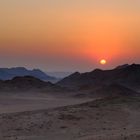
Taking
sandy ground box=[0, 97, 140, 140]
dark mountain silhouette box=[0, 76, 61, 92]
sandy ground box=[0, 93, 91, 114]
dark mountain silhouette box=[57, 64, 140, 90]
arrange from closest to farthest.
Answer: sandy ground box=[0, 97, 140, 140] → sandy ground box=[0, 93, 91, 114] → dark mountain silhouette box=[0, 76, 61, 92] → dark mountain silhouette box=[57, 64, 140, 90]

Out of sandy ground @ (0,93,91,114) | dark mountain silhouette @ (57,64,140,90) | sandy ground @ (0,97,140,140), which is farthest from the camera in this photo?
dark mountain silhouette @ (57,64,140,90)

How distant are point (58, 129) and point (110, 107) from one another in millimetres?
9045

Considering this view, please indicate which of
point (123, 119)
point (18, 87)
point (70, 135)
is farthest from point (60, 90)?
point (70, 135)

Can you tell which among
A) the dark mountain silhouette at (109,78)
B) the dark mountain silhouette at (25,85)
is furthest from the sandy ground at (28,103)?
the dark mountain silhouette at (109,78)

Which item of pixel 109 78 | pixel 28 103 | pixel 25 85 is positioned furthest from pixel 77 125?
pixel 109 78

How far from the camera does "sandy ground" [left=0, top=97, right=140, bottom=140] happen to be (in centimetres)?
2064

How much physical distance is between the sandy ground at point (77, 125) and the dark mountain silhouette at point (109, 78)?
5894 cm

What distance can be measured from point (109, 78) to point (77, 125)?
86765 mm

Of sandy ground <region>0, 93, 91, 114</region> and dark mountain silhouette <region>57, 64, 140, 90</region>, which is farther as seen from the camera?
dark mountain silhouette <region>57, 64, 140, 90</region>

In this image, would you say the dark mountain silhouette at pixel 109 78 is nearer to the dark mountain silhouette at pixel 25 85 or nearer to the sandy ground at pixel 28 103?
the dark mountain silhouette at pixel 25 85

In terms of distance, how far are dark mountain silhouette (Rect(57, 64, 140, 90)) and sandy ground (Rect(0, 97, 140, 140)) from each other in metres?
58.9

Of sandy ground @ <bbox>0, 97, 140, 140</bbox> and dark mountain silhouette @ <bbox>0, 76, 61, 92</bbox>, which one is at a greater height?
dark mountain silhouette @ <bbox>0, 76, 61, 92</bbox>

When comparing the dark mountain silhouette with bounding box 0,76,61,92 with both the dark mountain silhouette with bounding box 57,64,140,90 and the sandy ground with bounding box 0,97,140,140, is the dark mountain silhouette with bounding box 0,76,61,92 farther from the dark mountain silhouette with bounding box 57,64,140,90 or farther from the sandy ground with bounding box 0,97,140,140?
the sandy ground with bounding box 0,97,140,140

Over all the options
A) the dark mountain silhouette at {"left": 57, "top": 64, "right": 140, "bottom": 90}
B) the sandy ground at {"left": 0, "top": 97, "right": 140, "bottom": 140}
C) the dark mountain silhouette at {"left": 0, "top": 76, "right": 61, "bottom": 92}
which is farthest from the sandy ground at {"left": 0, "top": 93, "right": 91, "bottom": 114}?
the dark mountain silhouette at {"left": 57, "top": 64, "right": 140, "bottom": 90}
